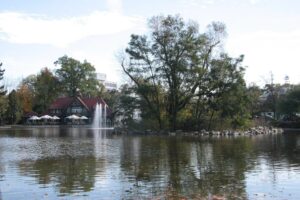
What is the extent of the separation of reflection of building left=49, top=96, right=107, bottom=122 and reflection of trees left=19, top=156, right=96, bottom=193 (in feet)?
256

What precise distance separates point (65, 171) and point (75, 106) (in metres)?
85.4

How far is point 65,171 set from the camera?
17672 mm

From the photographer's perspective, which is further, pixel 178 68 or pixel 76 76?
pixel 76 76

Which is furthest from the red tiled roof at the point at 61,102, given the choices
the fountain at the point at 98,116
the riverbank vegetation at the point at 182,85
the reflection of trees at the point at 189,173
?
the reflection of trees at the point at 189,173

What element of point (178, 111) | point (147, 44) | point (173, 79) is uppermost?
point (147, 44)

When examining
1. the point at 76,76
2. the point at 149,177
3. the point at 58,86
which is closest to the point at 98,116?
the point at 76,76

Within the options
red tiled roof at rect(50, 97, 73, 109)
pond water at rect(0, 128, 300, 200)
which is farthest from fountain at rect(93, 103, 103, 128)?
pond water at rect(0, 128, 300, 200)

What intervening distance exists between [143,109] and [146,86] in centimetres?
330

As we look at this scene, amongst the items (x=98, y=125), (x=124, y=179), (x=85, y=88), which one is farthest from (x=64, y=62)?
(x=124, y=179)

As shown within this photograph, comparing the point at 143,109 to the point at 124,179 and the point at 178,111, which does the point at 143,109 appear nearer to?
the point at 178,111

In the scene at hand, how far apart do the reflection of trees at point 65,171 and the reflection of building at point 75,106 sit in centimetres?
7814

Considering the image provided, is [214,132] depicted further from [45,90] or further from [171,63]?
[45,90]

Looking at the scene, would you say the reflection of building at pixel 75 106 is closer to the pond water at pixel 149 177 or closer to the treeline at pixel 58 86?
the treeline at pixel 58 86

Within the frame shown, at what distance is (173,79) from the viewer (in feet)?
179
